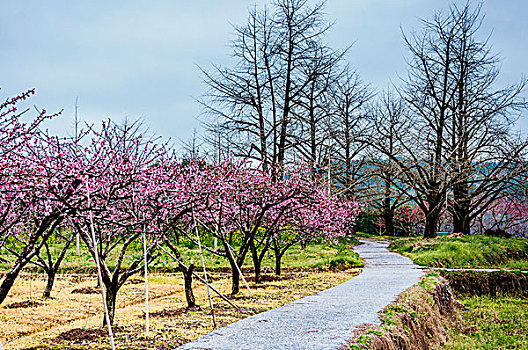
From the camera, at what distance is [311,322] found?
16.2ft

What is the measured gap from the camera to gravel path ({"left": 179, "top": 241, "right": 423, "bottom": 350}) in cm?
399

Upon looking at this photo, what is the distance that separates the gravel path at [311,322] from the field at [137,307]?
294mm

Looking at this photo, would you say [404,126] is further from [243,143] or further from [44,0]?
[44,0]

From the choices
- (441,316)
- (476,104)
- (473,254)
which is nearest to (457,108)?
(476,104)

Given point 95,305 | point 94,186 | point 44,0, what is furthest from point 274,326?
point 44,0

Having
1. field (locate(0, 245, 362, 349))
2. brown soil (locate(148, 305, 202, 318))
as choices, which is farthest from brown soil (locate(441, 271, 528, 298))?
brown soil (locate(148, 305, 202, 318))

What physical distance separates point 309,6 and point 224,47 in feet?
11.6

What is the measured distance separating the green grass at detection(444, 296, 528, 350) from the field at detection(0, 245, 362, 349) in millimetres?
2417

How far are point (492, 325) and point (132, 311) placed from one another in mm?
5939

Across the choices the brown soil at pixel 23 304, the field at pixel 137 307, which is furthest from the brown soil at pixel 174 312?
the brown soil at pixel 23 304

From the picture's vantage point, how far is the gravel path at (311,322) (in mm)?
3990

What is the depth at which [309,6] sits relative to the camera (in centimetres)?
1706

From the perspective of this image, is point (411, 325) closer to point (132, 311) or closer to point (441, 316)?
point (441, 316)

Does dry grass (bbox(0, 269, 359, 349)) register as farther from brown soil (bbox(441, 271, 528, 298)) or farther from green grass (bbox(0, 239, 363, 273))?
brown soil (bbox(441, 271, 528, 298))
